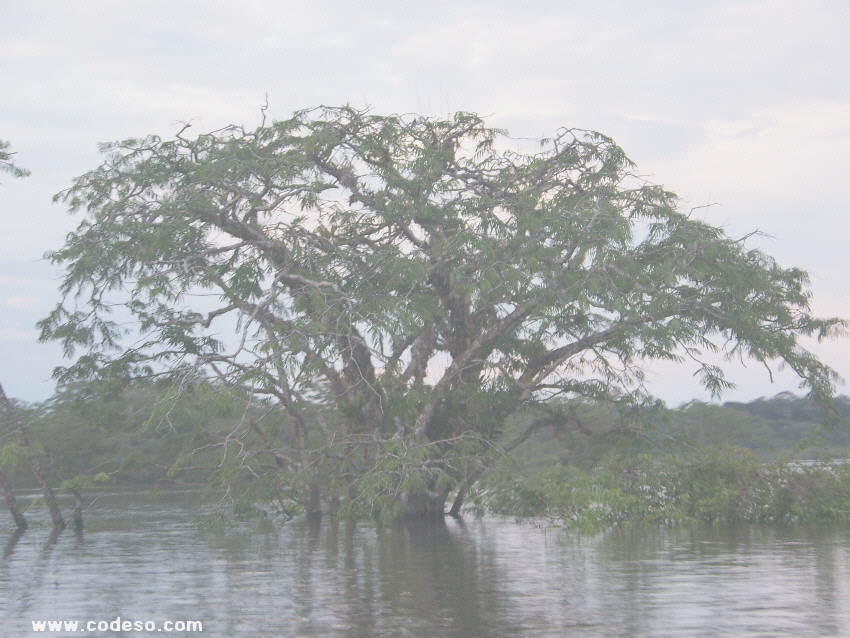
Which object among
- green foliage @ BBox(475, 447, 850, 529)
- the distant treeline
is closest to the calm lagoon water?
green foliage @ BBox(475, 447, 850, 529)

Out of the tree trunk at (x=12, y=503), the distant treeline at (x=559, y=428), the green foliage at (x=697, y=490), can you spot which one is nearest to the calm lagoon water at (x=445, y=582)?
the green foliage at (x=697, y=490)

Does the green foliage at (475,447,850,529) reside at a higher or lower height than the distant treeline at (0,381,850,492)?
lower

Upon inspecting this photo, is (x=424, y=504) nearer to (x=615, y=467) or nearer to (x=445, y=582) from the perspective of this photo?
(x=615, y=467)

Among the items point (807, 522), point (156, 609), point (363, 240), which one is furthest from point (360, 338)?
point (807, 522)

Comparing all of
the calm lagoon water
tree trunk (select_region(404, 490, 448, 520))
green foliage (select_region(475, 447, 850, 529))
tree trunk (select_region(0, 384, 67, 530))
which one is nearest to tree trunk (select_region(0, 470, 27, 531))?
tree trunk (select_region(0, 384, 67, 530))

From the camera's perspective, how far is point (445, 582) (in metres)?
10.4

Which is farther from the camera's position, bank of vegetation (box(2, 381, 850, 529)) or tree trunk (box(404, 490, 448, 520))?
tree trunk (box(404, 490, 448, 520))

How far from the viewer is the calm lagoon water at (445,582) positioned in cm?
793

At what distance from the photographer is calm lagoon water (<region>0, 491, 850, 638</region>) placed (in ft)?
26.0

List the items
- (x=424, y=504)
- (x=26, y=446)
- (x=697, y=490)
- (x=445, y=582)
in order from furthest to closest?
(x=424, y=504) < (x=697, y=490) < (x=26, y=446) < (x=445, y=582)

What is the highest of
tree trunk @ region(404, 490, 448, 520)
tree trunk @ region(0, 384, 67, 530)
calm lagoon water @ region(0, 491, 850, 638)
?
tree trunk @ region(0, 384, 67, 530)

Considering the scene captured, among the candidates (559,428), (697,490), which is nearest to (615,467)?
(697,490)

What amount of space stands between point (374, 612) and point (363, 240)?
369 inches

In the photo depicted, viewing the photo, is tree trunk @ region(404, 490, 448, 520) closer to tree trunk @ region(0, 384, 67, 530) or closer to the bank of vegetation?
the bank of vegetation
